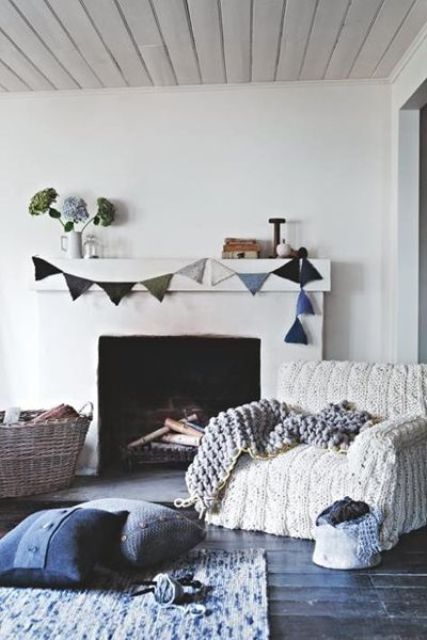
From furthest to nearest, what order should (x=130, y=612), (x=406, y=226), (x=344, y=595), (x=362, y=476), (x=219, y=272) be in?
(x=219, y=272) < (x=406, y=226) < (x=362, y=476) < (x=344, y=595) < (x=130, y=612)

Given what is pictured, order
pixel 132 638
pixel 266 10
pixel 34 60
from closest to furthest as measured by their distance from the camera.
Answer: pixel 132 638, pixel 266 10, pixel 34 60

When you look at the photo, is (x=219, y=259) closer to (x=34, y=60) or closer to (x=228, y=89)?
(x=228, y=89)

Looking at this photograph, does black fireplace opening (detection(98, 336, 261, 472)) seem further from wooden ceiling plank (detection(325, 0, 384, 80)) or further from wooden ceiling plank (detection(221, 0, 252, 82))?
wooden ceiling plank (detection(325, 0, 384, 80))

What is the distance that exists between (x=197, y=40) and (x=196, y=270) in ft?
4.12

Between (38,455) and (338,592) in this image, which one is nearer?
(338,592)

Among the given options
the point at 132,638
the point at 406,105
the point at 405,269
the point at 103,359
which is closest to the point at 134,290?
the point at 103,359

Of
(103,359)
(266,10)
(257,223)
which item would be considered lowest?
(103,359)

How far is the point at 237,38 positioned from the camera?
11.1 ft

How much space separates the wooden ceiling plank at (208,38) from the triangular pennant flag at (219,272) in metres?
1.06

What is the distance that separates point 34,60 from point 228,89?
3.71 feet

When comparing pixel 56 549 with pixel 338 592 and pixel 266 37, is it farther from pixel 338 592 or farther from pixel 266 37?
pixel 266 37

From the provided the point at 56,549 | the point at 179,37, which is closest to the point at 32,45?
the point at 179,37

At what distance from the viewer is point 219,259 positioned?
4.06 m

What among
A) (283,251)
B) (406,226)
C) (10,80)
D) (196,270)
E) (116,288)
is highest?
(10,80)
